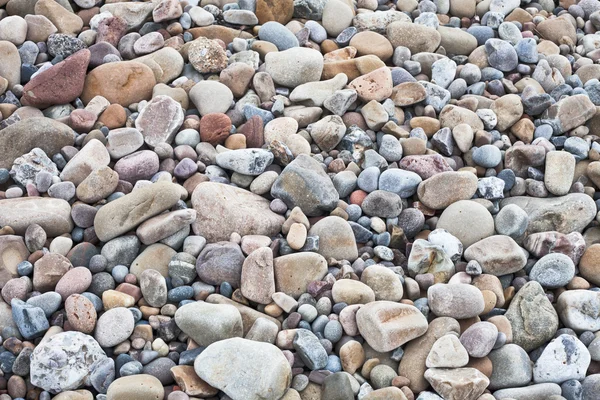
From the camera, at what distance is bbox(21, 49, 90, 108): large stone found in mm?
2633

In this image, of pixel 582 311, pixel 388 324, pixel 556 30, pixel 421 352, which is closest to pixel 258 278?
pixel 388 324

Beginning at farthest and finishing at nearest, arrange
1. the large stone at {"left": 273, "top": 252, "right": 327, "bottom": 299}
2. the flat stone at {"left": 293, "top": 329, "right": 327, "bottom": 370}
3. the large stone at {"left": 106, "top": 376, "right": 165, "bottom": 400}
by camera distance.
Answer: the large stone at {"left": 273, "top": 252, "right": 327, "bottom": 299} → the flat stone at {"left": 293, "top": 329, "right": 327, "bottom": 370} → the large stone at {"left": 106, "top": 376, "right": 165, "bottom": 400}

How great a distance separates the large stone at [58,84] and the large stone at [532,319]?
194 cm

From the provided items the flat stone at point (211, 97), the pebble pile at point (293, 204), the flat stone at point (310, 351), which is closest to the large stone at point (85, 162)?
the pebble pile at point (293, 204)

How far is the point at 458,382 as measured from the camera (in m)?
1.83

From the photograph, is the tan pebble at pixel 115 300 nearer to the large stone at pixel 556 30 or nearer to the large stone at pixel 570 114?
the large stone at pixel 570 114

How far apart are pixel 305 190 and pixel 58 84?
1.18 metres

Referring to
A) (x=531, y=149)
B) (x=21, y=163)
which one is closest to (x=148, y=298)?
(x=21, y=163)

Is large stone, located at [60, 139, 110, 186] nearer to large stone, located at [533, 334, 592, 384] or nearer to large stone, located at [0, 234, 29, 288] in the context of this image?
large stone, located at [0, 234, 29, 288]

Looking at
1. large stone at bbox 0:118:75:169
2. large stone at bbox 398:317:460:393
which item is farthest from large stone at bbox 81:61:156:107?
large stone at bbox 398:317:460:393

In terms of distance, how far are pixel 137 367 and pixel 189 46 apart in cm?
159

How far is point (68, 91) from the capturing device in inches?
105

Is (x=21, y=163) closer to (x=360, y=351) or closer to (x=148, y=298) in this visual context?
(x=148, y=298)

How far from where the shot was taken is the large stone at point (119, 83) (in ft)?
8.91
